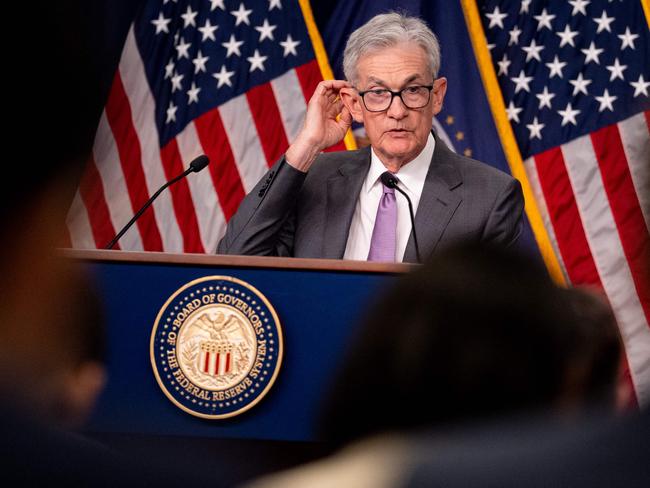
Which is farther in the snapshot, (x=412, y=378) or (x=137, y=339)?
(x=137, y=339)

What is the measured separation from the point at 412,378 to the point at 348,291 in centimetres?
135

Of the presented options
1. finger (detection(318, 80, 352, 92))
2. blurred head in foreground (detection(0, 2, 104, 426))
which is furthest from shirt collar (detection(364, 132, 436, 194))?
blurred head in foreground (detection(0, 2, 104, 426))

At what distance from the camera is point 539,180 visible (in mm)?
4590

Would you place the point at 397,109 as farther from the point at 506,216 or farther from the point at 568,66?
the point at 568,66

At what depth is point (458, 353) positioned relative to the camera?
70cm

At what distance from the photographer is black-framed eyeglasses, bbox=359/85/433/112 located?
2.92 m

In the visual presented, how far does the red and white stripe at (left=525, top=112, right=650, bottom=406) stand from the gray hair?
1.75 metres

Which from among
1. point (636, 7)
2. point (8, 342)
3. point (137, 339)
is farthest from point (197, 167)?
point (636, 7)

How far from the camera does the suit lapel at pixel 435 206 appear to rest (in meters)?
2.67

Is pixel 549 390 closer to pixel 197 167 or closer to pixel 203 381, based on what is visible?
pixel 203 381

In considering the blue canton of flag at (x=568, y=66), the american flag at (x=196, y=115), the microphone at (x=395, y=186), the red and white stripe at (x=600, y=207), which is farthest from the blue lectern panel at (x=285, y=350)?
the blue canton of flag at (x=568, y=66)

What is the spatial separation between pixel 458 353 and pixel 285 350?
53.5 inches

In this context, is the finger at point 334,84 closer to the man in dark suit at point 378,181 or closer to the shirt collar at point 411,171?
the man in dark suit at point 378,181

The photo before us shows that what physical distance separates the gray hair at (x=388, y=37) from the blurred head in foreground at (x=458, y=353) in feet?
7.38
